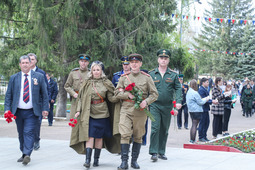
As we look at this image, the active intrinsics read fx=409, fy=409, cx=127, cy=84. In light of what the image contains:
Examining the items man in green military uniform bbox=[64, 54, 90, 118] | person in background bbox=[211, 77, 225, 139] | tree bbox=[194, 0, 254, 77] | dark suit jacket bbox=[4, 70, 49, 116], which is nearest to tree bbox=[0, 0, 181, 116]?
person in background bbox=[211, 77, 225, 139]

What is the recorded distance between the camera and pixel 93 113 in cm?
691

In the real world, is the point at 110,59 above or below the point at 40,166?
above

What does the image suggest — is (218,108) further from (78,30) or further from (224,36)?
(224,36)

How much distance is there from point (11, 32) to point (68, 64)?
374cm

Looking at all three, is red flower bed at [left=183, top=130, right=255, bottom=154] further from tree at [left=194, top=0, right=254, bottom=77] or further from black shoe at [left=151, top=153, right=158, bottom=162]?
tree at [left=194, top=0, right=254, bottom=77]

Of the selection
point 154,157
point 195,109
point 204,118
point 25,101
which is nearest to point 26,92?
point 25,101

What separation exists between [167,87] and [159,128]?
795mm

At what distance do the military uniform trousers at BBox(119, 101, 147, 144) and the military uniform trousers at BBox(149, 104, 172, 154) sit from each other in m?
0.70

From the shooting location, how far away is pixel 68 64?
1706cm

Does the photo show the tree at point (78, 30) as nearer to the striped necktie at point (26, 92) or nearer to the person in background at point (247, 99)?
the person in background at point (247, 99)

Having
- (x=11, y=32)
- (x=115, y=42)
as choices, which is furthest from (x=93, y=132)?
(x=11, y=32)

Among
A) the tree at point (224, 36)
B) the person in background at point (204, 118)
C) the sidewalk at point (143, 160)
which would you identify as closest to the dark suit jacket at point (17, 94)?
the sidewalk at point (143, 160)

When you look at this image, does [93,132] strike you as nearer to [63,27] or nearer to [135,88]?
[135,88]

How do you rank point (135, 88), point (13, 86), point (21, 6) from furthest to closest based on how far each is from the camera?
point (21, 6) < point (13, 86) < point (135, 88)
